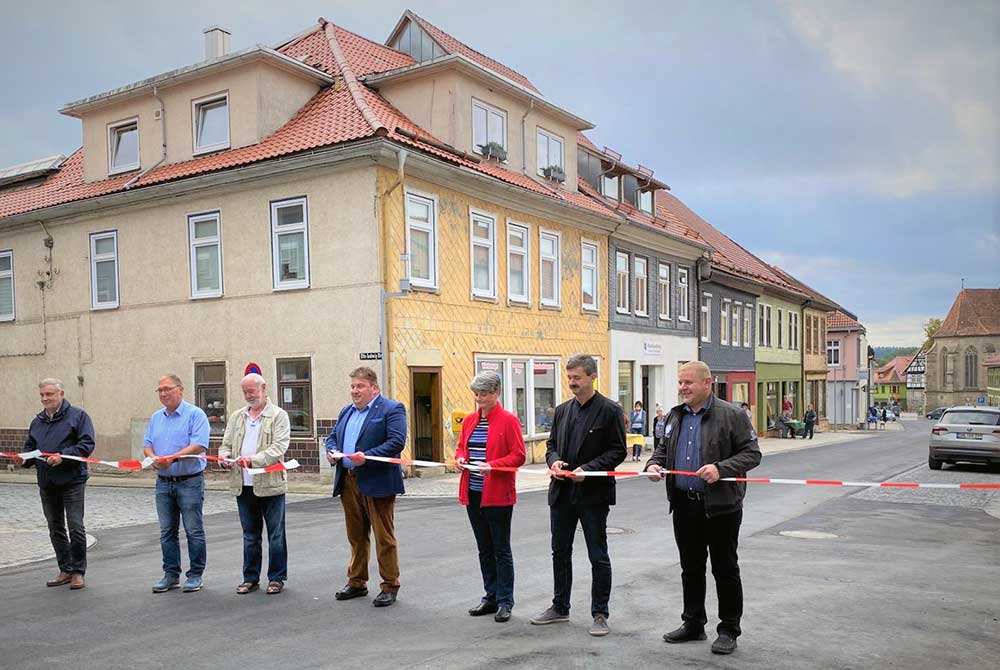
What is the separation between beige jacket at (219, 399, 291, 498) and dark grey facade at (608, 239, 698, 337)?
19.9 meters

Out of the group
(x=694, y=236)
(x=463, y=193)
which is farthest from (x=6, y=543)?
(x=694, y=236)

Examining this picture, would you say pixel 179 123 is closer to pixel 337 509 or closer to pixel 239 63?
pixel 239 63

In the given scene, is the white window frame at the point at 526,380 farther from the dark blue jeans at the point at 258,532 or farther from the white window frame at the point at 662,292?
the dark blue jeans at the point at 258,532

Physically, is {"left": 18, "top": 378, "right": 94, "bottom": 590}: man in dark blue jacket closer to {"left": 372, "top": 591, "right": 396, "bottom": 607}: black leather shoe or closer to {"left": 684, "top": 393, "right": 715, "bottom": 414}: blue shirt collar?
{"left": 372, "top": 591, "right": 396, "bottom": 607}: black leather shoe

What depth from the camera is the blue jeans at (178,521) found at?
26.1 feet

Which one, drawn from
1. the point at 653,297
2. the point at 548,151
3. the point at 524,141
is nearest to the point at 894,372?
the point at 653,297

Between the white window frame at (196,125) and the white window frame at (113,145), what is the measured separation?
1958 mm

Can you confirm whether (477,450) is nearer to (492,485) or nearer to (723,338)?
(492,485)

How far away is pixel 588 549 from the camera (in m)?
6.32

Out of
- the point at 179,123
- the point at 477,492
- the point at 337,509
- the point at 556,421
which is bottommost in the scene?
the point at 337,509

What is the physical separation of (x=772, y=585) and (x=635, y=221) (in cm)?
2102

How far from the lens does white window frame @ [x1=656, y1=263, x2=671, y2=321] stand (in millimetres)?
30766

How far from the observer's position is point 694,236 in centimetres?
3469

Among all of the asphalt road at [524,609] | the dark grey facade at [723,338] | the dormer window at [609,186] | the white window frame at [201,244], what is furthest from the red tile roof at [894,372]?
the asphalt road at [524,609]
